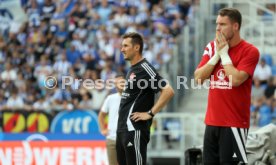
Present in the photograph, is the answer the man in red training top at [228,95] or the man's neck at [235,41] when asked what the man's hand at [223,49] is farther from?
the man's neck at [235,41]

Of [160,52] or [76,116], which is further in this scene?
[160,52]

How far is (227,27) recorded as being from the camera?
707cm

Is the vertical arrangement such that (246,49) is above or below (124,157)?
above

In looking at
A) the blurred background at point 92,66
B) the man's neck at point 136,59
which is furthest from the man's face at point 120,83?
the blurred background at point 92,66

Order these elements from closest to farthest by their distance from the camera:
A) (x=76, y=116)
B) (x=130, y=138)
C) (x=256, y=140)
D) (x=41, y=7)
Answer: (x=130, y=138) → (x=256, y=140) → (x=76, y=116) → (x=41, y=7)

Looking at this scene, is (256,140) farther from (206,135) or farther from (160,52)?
(160,52)

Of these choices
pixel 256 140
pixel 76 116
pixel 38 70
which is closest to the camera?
pixel 256 140

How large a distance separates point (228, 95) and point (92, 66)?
12.9 m

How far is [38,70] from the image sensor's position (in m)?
20.5

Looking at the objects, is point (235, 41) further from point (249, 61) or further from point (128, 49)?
point (128, 49)

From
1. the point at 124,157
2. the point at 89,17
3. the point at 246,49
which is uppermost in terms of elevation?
the point at 89,17

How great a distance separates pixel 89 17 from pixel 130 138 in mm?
13241

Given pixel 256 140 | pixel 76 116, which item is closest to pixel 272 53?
pixel 76 116

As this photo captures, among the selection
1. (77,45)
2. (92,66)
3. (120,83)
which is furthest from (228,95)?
(77,45)
